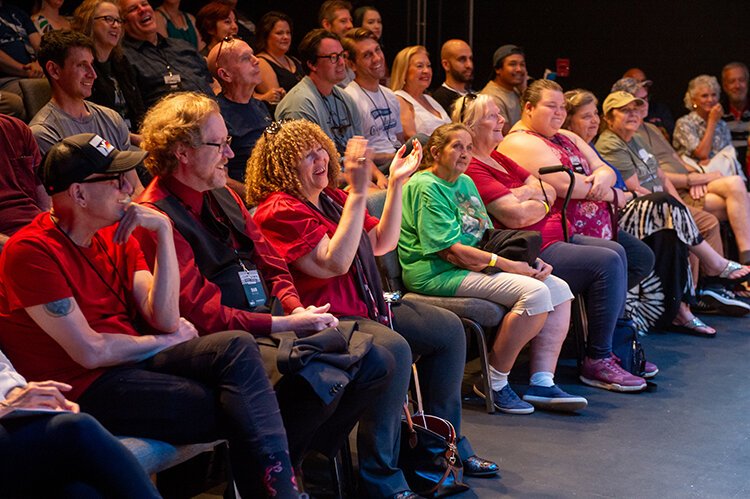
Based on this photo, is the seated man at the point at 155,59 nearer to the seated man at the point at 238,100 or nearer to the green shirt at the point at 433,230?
the seated man at the point at 238,100

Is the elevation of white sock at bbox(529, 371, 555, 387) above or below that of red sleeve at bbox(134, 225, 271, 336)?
below

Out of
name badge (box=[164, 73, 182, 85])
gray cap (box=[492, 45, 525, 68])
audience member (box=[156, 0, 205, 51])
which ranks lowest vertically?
name badge (box=[164, 73, 182, 85])

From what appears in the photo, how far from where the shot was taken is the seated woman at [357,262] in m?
3.05

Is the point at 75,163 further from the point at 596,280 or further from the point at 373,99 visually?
the point at 373,99

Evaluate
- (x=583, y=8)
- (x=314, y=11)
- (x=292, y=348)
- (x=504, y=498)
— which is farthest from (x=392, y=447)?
(x=583, y=8)

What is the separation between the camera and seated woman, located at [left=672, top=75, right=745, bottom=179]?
687 cm

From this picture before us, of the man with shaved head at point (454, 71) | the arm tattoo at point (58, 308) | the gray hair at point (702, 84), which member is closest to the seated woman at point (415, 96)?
the man with shaved head at point (454, 71)

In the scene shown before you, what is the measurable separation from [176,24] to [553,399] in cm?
311

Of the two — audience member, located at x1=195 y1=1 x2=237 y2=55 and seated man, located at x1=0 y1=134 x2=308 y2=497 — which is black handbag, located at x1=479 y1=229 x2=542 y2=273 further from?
audience member, located at x1=195 y1=1 x2=237 y2=55

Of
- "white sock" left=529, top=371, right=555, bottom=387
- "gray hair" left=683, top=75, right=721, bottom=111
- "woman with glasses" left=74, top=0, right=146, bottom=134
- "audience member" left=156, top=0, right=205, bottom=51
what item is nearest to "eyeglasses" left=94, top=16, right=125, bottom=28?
"woman with glasses" left=74, top=0, right=146, bottom=134

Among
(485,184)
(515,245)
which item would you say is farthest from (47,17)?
(515,245)

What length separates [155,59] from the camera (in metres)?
4.79

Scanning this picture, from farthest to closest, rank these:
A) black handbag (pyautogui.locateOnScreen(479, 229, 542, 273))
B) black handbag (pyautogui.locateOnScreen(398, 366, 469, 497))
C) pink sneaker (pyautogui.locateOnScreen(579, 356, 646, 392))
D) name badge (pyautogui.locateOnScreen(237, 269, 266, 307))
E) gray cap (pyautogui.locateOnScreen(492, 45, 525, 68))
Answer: gray cap (pyautogui.locateOnScreen(492, 45, 525, 68))
pink sneaker (pyautogui.locateOnScreen(579, 356, 646, 392))
black handbag (pyautogui.locateOnScreen(479, 229, 542, 273))
black handbag (pyautogui.locateOnScreen(398, 366, 469, 497))
name badge (pyautogui.locateOnScreen(237, 269, 266, 307))

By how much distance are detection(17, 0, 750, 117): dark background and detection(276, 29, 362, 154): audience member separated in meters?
3.64
